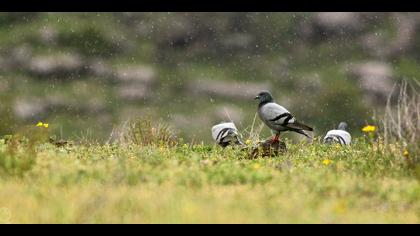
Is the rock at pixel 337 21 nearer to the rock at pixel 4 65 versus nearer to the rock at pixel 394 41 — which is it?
the rock at pixel 394 41

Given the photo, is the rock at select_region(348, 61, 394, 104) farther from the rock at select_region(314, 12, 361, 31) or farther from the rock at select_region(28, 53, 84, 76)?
the rock at select_region(28, 53, 84, 76)

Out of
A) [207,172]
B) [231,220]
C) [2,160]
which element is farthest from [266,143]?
[231,220]

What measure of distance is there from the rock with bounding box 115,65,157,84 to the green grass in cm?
2083

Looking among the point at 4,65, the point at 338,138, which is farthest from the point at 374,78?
the point at 4,65

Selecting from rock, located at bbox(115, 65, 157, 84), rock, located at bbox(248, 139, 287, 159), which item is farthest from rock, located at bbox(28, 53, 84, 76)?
rock, located at bbox(248, 139, 287, 159)

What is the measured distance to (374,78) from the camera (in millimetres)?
32531

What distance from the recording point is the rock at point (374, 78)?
31.7m

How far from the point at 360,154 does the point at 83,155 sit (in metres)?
5.12

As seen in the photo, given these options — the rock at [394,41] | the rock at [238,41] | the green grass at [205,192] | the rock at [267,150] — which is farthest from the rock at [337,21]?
the green grass at [205,192]

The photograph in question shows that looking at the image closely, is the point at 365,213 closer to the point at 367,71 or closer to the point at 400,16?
the point at 367,71

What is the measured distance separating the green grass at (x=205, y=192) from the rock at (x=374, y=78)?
2053cm

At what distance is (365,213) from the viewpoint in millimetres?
7723

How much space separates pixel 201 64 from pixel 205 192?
26256 mm
